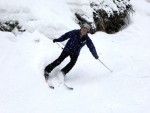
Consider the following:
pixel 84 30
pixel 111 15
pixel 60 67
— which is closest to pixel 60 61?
pixel 60 67

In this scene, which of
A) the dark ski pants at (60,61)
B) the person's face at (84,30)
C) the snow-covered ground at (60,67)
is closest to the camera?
the snow-covered ground at (60,67)

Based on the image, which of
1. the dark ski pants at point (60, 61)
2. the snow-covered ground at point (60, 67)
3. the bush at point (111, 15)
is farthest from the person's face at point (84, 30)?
the bush at point (111, 15)

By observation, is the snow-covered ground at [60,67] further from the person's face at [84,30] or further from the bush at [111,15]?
the person's face at [84,30]

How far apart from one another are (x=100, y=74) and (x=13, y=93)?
3563 mm

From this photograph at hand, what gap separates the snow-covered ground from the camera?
779 centimetres

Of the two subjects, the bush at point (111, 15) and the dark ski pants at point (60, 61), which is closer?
the dark ski pants at point (60, 61)

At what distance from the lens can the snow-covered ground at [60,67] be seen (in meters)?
7.79

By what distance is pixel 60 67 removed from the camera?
987 cm

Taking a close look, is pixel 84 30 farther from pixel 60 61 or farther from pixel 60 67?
pixel 60 67

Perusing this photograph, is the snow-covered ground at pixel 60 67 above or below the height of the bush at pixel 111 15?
above

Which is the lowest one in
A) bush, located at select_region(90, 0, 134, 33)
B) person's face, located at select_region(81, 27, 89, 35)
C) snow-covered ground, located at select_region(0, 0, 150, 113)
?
bush, located at select_region(90, 0, 134, 33)

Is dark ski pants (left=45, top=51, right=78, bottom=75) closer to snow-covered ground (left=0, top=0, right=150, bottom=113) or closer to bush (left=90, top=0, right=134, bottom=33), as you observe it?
snow-covered ground (left=0, top=0, right=150, bottom=113)

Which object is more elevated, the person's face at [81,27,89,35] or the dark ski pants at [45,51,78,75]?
the person's face at [81,27,89,35]

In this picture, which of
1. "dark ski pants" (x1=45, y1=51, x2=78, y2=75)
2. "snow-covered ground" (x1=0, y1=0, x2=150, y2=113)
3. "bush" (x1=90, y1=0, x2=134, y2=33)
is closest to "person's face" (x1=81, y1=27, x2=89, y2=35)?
"dark ski pants" (x1=45, y1=51, x2=78, y2=75)
